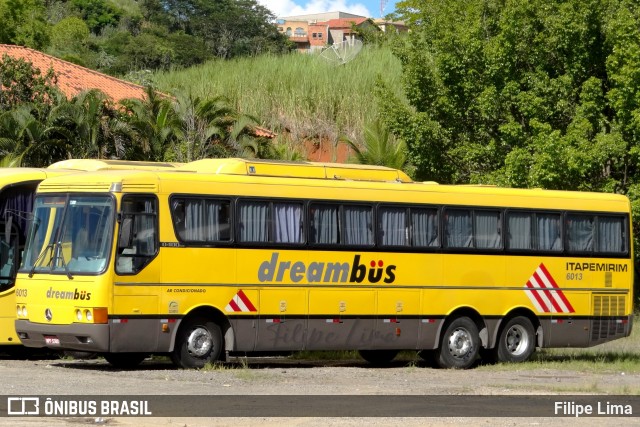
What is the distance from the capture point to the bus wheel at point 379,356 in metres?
22.0

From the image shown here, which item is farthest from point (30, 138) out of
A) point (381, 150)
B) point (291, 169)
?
point (291, 169)

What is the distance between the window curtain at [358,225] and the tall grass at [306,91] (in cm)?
2662

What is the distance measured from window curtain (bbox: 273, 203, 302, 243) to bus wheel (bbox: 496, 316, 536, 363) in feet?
14.4

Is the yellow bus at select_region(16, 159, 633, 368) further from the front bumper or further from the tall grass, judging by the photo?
the tall grass

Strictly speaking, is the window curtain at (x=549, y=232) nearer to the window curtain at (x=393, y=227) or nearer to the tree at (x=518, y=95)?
the window curtain at (x=393, y=227)

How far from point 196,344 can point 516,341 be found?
621 centimetres

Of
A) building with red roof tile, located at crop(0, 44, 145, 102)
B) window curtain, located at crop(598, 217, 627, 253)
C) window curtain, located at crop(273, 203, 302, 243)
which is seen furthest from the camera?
building with red roof tile, located at crop(0, 44, 145, 102)

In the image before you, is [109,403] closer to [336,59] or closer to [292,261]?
[292,261]

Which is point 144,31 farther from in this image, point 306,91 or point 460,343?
point 460,343

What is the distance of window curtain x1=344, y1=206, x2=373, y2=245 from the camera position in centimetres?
2030

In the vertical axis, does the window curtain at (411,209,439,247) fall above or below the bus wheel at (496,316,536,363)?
above

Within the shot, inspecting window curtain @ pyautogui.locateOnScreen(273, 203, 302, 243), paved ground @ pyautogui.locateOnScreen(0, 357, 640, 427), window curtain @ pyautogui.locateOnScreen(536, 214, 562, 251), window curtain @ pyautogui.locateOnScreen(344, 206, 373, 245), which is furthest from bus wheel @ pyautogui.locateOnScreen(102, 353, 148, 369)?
window curtain @ pyautogui.locateOnScreen(536, 214, 562, 251)

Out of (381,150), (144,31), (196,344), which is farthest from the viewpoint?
(144,31)

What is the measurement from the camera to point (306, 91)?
50875 millimetres
